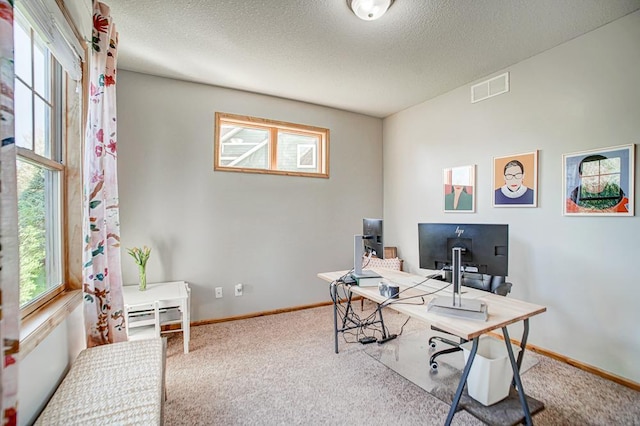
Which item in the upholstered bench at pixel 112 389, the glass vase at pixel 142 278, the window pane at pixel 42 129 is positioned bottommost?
the upholstered bench at pixel 112 389

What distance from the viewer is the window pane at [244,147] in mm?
3369

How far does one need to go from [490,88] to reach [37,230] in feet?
12.2

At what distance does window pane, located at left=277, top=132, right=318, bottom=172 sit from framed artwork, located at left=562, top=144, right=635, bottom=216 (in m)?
2.62

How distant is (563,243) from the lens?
2404mm

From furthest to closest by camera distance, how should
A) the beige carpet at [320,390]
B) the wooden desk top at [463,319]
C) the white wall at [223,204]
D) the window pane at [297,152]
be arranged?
1. the window pane at [297,152]
2. the white wall at [223,204]
3. the beige carpet at [320,390]
4. the wooden desk top at [463,319]

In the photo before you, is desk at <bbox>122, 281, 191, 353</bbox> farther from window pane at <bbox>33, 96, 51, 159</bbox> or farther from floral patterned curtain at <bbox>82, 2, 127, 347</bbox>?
window pane at <bbox>33, 96, 51, 159</bbox>

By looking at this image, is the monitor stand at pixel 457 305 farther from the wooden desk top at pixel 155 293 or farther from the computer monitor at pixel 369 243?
the wooden desk top at pixel 155 293

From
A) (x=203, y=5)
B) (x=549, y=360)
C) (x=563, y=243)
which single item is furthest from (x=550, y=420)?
(x=203, y=5)

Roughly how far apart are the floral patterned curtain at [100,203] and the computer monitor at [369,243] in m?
1.65

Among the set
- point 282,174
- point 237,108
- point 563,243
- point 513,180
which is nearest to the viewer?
point 563,243

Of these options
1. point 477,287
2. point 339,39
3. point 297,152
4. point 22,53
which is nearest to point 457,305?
point 477,287

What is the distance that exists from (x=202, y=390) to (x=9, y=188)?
1856 mm

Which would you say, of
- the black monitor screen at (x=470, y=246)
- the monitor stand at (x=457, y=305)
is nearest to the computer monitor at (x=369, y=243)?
the black monitor screen at (x=470, y=246)

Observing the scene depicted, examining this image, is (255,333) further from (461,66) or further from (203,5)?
(461,66)
